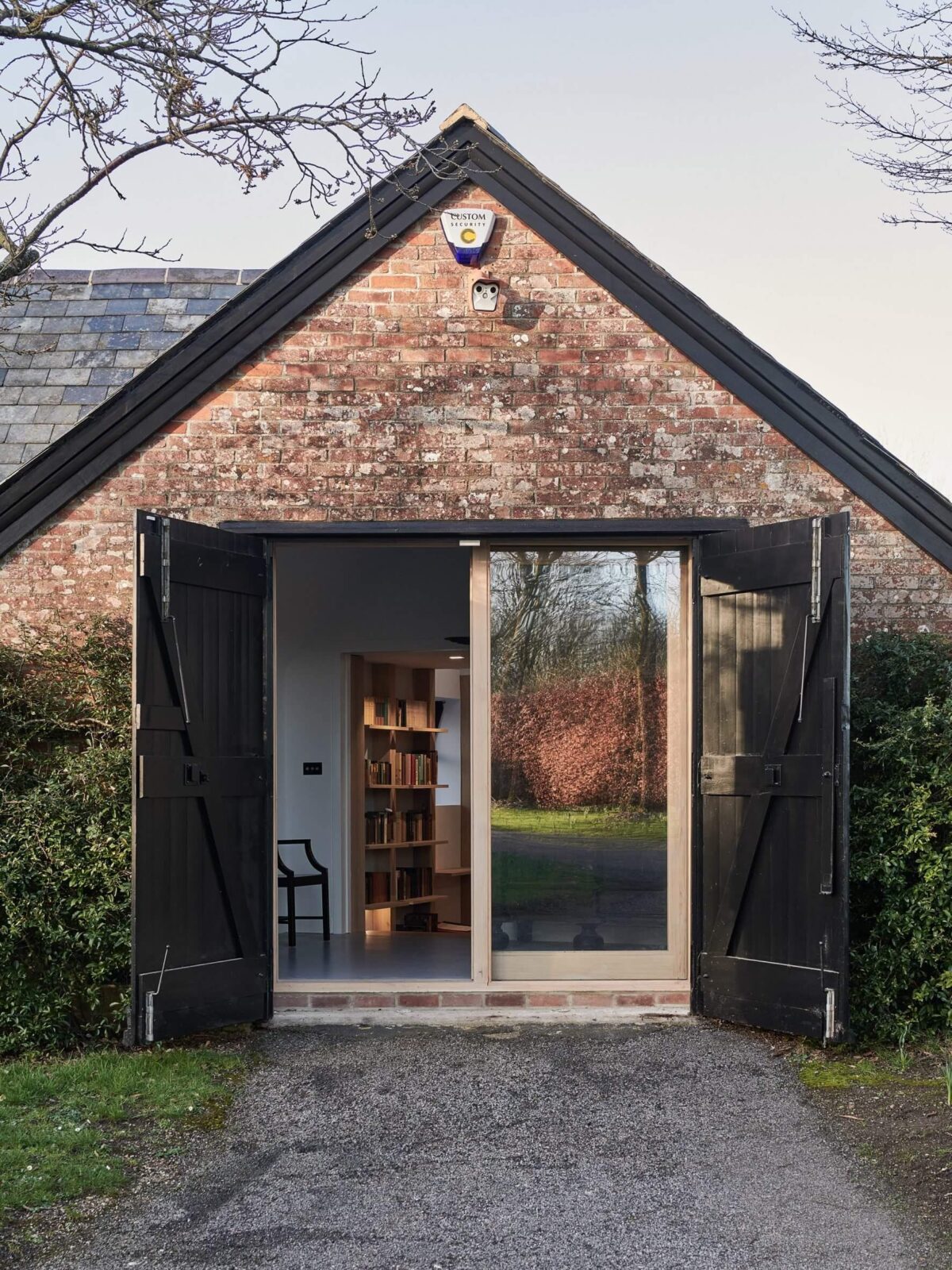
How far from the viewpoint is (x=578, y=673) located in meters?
7.56

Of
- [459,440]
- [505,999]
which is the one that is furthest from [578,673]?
[505,999]

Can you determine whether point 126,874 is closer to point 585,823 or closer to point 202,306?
point 585,823

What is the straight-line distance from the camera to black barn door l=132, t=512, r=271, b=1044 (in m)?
6.50

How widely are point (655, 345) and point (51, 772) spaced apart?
4061 millimetres

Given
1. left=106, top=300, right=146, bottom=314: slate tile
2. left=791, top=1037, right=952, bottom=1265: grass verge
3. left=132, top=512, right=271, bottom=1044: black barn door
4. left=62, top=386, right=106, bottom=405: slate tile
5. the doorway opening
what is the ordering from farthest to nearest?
the doorway opening → left=106, top=300, right=146, bottom=314: slate tile → left=62, top=386, right=106, bottom=405: slate tile → left=132, top=512, right=271, bottom=1044: black barn door → left=791, top=1037, right=952, bottom=1265: grass verge

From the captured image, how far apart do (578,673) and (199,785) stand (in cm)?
221

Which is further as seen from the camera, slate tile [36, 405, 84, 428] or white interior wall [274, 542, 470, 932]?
white interior wall [274, 542, 470, 932]

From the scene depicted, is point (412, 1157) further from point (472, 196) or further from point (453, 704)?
point (453, 704)

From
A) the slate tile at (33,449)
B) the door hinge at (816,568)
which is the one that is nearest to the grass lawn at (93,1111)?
the door hinge at (816,568)

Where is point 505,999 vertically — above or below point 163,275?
below

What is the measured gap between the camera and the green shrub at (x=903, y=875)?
6457 mm

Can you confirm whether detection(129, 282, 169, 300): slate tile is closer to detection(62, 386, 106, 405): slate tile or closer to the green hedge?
detection(62, 386, 106, 405): slate tile

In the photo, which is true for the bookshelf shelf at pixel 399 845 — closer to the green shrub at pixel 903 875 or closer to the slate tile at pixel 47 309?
the slate tile at pixel 47 309

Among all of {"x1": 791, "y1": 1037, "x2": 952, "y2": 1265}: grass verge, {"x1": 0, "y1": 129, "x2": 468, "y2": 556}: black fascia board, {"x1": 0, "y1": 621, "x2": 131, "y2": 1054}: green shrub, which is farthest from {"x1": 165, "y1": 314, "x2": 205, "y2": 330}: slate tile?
{"x1": 791, "y1": 1037, "x2": 952, "y2": 1265}: grass verge
